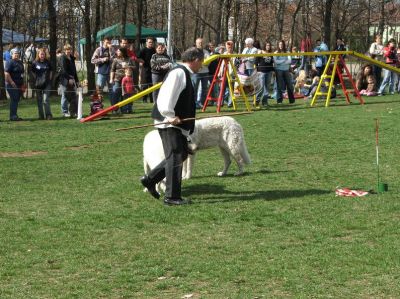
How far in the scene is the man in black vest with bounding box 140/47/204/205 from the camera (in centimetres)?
962

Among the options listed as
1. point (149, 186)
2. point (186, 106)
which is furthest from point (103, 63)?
point (186, 106)

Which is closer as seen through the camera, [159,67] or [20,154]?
[20,154]

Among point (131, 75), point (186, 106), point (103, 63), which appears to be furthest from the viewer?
point (103, 63)

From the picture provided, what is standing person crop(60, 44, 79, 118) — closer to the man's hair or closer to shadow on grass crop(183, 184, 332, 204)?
shadow on grass crop(183, 184, 332, 204)

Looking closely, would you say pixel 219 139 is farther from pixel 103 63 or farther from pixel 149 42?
pixel 149 42

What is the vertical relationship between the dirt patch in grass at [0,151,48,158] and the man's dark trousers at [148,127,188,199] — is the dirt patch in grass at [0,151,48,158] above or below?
below

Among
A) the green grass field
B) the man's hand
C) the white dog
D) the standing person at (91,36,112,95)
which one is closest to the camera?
the green grass field

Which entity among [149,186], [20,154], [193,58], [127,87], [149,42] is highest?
[149,42]

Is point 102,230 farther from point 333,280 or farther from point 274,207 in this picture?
point 333,280

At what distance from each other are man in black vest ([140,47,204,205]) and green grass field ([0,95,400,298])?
15.7 inches

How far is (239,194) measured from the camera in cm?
1064

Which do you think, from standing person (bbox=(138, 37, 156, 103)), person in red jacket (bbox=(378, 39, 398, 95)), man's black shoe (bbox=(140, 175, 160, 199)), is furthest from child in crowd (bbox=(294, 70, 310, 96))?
man's black shoe (bbox=(140, 175, 160, 199))

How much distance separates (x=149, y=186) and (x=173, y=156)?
22.4 inches

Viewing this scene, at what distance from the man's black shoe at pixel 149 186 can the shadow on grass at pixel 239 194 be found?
549 mm
